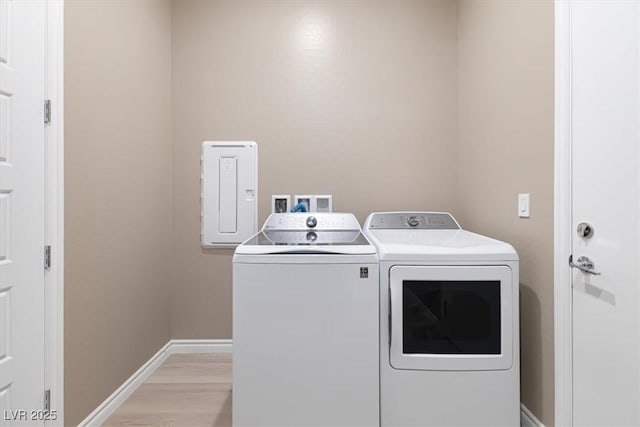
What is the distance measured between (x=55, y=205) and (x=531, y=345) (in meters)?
2.27

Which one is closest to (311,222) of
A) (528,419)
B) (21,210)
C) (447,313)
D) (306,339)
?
(306,339)

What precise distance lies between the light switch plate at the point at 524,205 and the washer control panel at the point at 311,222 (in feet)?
3.00

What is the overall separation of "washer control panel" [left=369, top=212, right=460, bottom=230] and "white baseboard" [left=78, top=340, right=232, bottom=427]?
1.45 meters

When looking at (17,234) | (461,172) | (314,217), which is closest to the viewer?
(17,234)

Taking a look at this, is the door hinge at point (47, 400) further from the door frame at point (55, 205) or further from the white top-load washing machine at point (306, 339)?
the white top-load washing machine at point (306, 339)

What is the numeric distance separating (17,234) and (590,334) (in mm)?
2233

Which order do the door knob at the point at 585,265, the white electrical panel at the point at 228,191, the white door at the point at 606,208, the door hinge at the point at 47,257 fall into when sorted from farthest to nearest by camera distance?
the white electrical panel at the point at 228,191, the door hinge at the point at 47,257, the door knob at the point at 585,265, the white door at the point at 606,208

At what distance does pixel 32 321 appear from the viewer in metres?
1.32

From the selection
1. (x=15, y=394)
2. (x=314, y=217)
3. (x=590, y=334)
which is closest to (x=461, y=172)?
(x=314, y=217)

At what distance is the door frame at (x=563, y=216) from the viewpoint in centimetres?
138

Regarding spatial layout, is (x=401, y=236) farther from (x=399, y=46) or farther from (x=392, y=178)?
(x=399, y=46)

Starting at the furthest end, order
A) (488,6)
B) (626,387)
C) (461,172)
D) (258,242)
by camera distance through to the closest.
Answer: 1. (461,172)
2. (488,6)
3. (258,242)
4. (626,387)

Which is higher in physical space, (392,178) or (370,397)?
(392,178)

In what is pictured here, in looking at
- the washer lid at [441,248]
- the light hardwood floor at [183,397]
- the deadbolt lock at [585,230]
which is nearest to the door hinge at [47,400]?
the light hardwood floor at [183,397]
